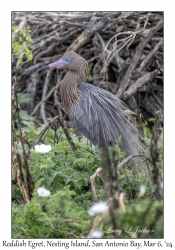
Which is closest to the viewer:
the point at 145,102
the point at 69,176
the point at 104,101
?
the point at 69,176

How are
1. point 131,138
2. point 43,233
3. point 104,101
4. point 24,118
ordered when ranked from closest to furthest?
point 43,233, point 131,138, point 104,101, point 24,118

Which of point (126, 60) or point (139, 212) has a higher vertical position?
point (126, 60)

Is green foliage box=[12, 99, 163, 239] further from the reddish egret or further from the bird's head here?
the bird's head

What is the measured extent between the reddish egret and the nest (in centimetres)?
81

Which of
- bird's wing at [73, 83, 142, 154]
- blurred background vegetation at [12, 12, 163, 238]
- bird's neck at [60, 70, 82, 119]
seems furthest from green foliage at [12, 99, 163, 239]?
bird's neck at [60, 70, 82, 119]

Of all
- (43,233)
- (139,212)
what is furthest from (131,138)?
(139,212)

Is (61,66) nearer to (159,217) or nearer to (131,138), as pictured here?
(131,138)

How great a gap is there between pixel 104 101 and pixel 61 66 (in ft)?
1.80

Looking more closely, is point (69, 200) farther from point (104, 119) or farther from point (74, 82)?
point (74, 82)

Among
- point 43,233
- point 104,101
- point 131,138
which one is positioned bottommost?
point 43,233

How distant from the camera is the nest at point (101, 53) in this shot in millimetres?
5750

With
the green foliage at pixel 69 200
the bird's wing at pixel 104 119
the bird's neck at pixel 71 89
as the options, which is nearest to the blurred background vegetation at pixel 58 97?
the green foliage at pixel 69 200

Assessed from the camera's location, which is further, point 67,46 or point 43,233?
point 67,46

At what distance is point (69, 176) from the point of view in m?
3.09
